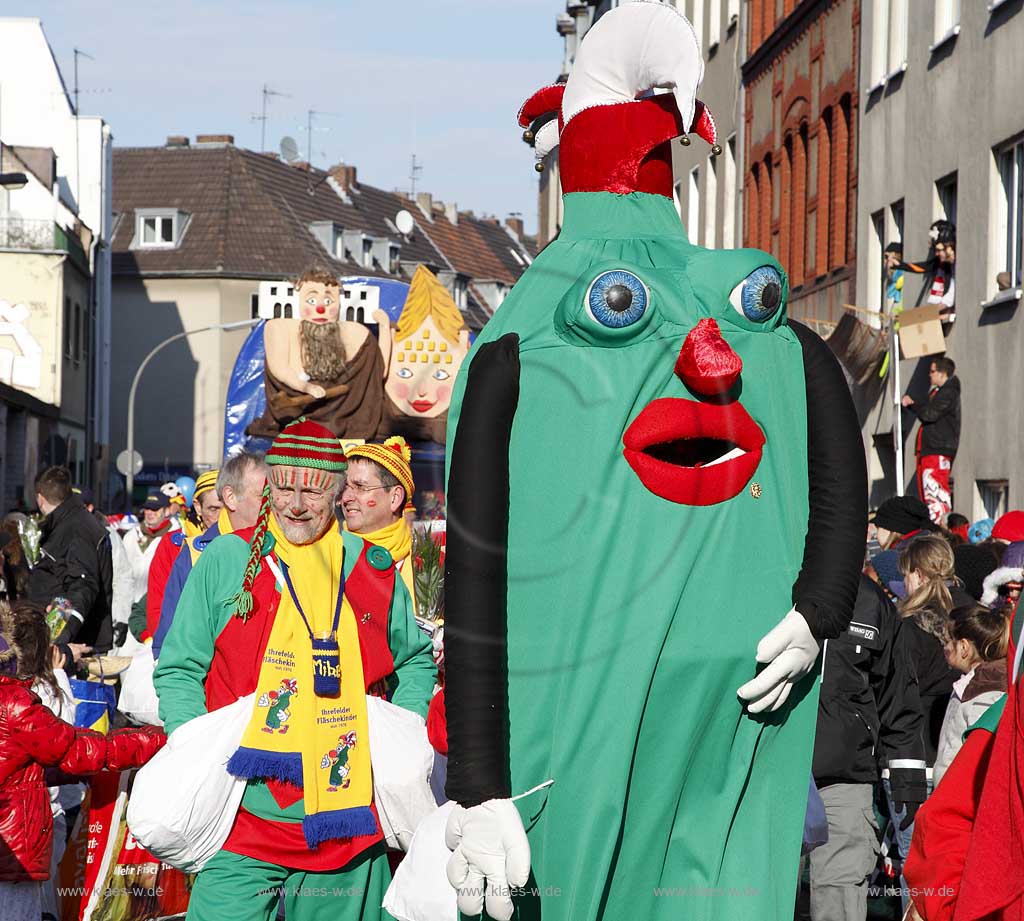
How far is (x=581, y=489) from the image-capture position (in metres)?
4.06

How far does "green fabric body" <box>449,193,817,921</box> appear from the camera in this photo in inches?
158

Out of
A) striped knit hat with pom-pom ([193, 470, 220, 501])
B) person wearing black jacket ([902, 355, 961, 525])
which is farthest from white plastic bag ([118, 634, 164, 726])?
person wearing black jacket ([902, 355, 961, 525])

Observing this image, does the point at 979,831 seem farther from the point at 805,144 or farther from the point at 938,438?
the point at 805,144

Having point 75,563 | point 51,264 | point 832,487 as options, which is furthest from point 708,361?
point 51,264

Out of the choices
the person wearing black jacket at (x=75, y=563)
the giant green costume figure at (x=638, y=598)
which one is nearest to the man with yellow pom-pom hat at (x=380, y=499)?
the giant green costume figure at (x=638, y=598)

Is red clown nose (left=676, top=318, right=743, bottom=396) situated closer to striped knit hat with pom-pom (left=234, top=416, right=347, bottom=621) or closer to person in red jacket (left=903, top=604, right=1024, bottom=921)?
person in red jacket (left=903, top=604, right=1024, bottom=921)

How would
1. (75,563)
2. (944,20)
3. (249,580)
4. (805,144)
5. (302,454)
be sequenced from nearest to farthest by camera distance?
(249,580), (302,454), (75,563), (944,20), (805,144)

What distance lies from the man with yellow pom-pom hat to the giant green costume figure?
3.35 m

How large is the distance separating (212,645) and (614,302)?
2.04 m

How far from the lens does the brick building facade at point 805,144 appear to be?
25.6 metres

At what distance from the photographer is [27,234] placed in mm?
45906

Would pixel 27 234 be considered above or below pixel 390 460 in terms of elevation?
above

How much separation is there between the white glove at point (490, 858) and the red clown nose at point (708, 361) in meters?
0.91

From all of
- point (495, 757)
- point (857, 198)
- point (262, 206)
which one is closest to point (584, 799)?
point (495, 757)
